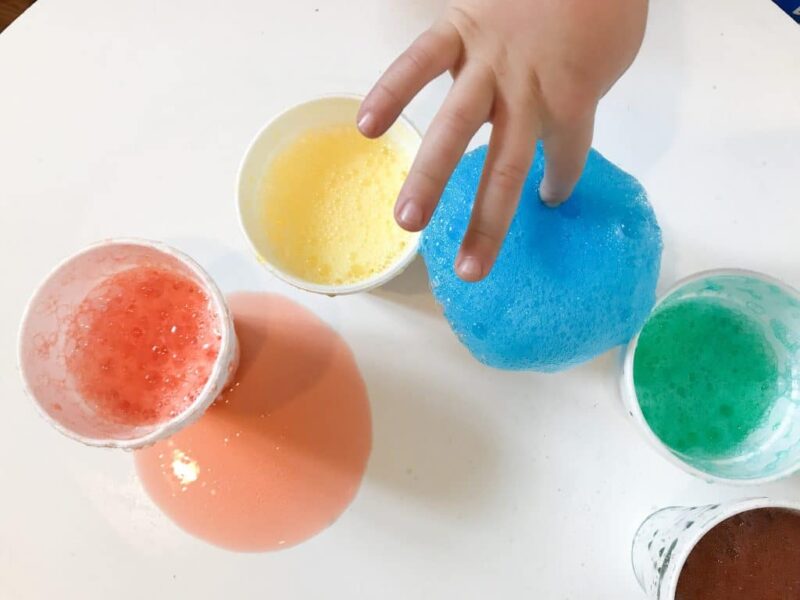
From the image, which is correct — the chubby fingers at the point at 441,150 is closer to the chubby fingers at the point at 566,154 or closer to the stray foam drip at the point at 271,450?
the chubby fingers at the point at 566,154

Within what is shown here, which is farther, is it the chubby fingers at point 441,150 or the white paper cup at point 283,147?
the white paper cup at point 283,147

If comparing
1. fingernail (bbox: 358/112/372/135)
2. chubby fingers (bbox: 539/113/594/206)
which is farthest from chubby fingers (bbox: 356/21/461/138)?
chubby fingers (bbox: 539/113/594/206)

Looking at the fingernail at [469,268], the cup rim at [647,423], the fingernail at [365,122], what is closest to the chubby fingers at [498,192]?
the fingernail at [469,268]

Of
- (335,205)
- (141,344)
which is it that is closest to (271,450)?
(141,344)

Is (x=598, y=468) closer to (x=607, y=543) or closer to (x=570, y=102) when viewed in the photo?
(x=607, y=543)

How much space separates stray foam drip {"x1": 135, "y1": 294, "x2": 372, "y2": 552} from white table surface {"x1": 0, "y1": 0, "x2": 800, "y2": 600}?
0.02 meters

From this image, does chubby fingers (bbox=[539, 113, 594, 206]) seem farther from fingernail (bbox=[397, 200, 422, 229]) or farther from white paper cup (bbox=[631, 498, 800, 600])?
white paper cup (bbox=[631, 498, 800, 600])

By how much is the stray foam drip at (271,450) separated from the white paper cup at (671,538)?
0.30m

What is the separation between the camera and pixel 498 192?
51cm

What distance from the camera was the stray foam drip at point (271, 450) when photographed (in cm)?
69

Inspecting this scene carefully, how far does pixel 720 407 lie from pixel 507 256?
29cm

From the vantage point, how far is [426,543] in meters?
0.69

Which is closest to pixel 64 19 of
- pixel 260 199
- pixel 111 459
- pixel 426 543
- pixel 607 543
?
pixel 260 199

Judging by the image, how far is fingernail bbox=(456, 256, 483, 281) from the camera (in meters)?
0.51
